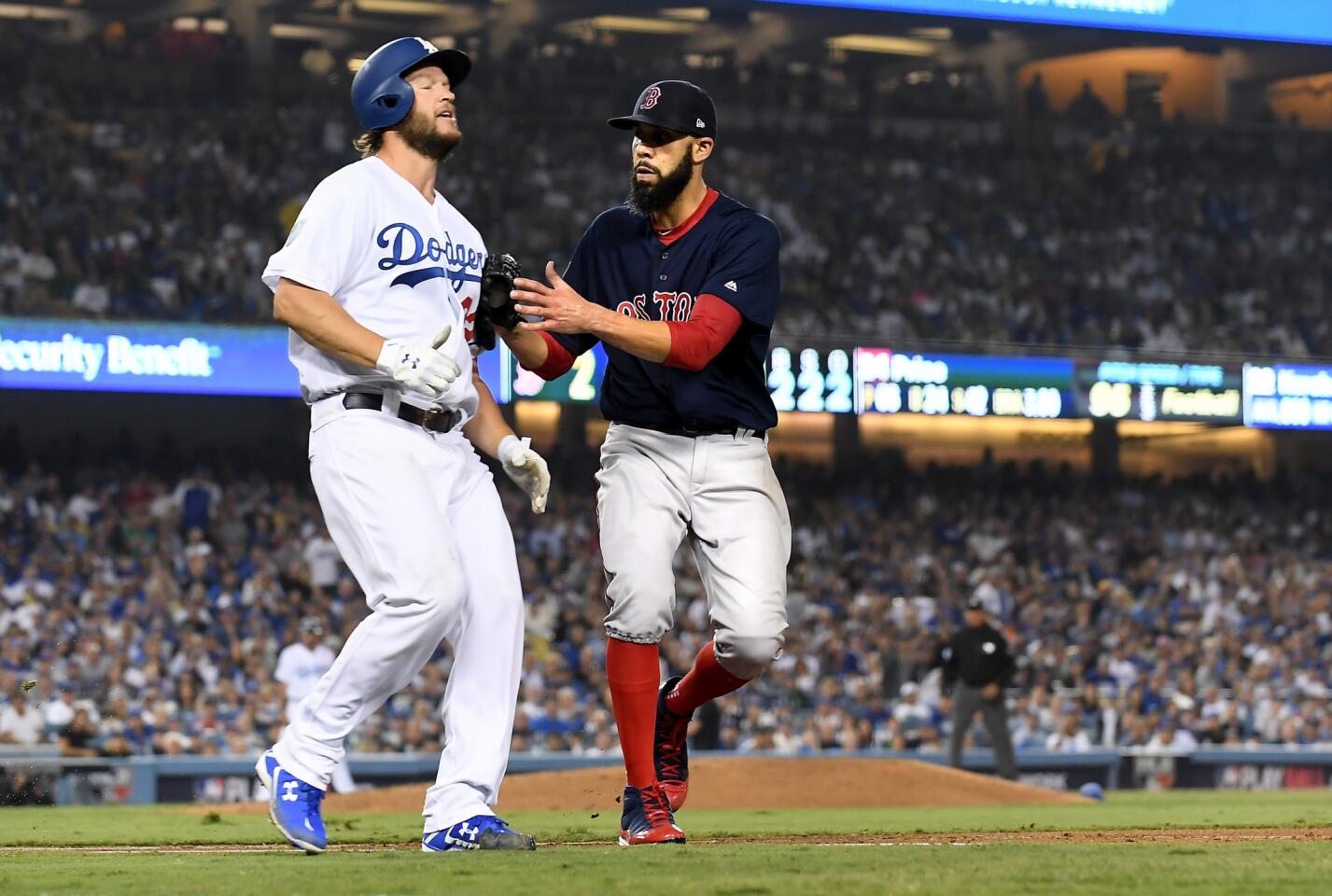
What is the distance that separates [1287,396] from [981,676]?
33.2 feet

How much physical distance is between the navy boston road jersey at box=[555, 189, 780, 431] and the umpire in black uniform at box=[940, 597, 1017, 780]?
797 centimetres

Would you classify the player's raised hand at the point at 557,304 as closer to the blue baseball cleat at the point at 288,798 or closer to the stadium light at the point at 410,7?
the blue baseball cleat at the point at 288,798

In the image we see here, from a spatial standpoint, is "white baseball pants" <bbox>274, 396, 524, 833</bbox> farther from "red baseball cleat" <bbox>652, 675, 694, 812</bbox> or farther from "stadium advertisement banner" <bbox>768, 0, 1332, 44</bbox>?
"stadium advertisement banner" <bbox>768, 0, 1332, 44</bbox>

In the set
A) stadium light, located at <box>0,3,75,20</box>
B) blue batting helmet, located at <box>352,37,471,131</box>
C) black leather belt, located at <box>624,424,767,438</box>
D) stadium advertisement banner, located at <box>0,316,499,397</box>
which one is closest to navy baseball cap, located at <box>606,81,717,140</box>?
blue batting helmet, located at <box>352,37,471,131</box>

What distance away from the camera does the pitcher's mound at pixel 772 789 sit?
9.46 m

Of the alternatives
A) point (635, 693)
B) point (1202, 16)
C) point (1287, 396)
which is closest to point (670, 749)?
point (635, 693)

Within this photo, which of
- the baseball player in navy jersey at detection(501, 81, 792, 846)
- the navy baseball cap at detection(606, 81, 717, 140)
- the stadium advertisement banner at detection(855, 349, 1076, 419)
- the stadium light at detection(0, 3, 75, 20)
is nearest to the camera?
the baseball player in navy jersey at detection(501, 81, 792, 846)

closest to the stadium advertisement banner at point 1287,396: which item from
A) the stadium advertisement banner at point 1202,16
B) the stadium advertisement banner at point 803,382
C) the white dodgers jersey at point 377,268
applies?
the stadium advertisement banner at point 1202,16

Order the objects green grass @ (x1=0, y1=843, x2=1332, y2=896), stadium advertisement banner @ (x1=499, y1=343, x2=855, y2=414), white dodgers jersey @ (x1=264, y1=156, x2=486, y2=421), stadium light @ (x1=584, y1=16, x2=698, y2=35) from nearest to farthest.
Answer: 1. green grass @ (x1=0, y1=843, x2=1332, y2=896)
2. white dodgers jersey @ (x1=264, y1=156, x2=486, y2=421)
3. stadium advertisement banner @ (x1=499, y1=343, x2=855, y2=414)
4. stadium light @ (x1=584, y1=16, x2=698, y2=35)

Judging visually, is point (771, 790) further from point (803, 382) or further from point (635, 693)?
point (803, 382)

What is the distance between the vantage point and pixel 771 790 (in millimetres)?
10336

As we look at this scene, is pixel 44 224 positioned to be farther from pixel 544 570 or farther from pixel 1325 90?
pixel 1325 90

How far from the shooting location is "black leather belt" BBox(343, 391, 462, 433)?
4516mm

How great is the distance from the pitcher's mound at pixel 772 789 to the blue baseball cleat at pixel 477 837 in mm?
4258
